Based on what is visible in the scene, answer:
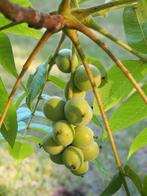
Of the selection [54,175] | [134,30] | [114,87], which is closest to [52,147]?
[114,87]

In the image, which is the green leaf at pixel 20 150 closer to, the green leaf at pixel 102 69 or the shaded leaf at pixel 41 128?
the shaded leaf at pixel 41 128

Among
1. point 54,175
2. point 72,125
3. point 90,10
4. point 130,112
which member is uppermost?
point 90,10

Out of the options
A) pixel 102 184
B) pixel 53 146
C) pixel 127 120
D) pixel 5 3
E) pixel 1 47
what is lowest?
pixel 102 184

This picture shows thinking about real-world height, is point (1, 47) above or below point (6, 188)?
above

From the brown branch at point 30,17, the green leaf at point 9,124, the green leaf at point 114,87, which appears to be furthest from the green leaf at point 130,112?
the brown branch at point 30,17

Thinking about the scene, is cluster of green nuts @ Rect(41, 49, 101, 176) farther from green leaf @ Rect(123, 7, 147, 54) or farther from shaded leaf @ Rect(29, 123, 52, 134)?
shaded leaf @ Rect(29, 123, 52, 134)

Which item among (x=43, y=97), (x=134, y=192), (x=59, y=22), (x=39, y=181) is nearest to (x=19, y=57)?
(x=39, y=181)

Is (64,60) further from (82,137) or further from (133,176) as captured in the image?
(133,176)

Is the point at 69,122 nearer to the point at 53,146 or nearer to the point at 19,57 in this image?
the point at 53,146
